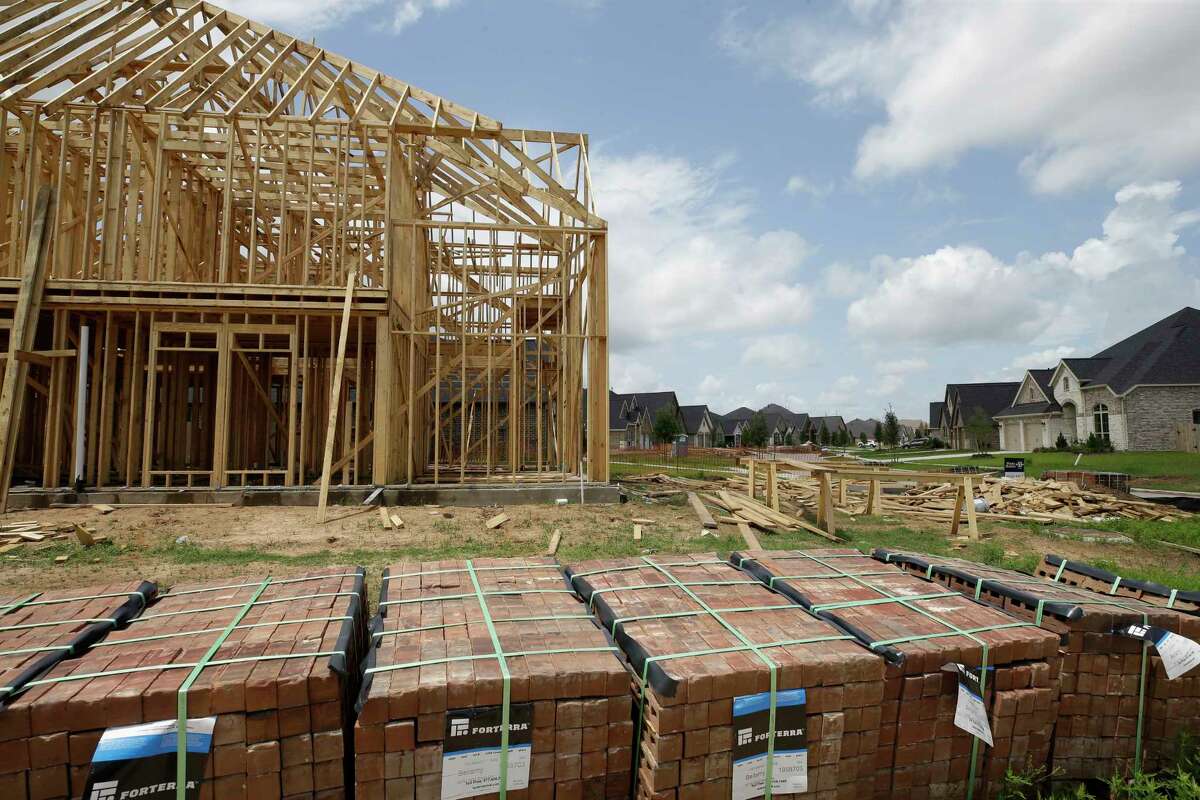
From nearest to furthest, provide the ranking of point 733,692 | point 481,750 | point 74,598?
point 481,750 → point 733,692 → point 74,598

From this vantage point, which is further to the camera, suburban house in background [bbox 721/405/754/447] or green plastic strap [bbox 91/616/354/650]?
suburban house in background [bbox 721/405/754/447]

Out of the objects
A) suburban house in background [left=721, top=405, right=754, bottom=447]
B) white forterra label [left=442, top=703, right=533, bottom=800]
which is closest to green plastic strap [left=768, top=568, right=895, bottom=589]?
white forterra label [left=442, top=703, right=533, bottom=800]

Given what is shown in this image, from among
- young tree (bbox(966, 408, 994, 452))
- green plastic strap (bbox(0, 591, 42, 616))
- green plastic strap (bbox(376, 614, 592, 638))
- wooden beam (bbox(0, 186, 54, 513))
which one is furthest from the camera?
young tree (bbox(966, 408, 994, 452))

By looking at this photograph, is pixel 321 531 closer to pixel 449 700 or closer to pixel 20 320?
pixel 20 320

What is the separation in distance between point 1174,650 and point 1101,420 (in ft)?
136

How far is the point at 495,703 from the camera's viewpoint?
3203mm

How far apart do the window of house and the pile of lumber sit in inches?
961

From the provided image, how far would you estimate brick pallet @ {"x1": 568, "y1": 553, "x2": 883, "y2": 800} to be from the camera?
130 inches

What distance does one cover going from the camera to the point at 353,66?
49.1 ft

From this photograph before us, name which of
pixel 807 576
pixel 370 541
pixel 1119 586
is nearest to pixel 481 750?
Result: pixel 807 576

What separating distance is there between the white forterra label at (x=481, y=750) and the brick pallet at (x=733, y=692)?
67cm

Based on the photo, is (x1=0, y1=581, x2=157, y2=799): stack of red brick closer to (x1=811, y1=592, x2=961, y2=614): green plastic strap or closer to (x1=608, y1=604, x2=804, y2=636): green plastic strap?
(x1=608, y1=604, x2=804, y2=636): green plastic strap

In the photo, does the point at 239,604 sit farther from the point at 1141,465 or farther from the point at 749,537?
the point at 1141,465

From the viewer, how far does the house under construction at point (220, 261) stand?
12.7 metres
